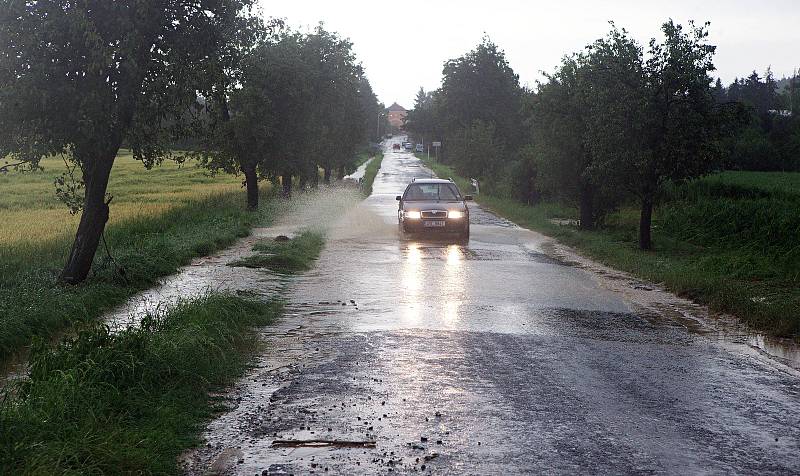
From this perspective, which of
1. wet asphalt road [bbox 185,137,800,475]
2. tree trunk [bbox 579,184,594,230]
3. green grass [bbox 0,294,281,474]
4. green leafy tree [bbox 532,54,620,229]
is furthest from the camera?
tree trunk [bbox 579,184,594,230]

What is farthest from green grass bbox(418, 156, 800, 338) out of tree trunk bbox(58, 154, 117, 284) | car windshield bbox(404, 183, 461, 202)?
tree trunk bbox(58, 154, 117, 284)

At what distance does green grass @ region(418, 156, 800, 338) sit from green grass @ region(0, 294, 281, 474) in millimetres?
7387

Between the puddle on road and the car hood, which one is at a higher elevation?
the car hood

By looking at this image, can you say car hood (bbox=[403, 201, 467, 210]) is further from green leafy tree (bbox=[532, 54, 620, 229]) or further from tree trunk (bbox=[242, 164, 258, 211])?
tree trunk (bbox=[242, 164, 258, 211])

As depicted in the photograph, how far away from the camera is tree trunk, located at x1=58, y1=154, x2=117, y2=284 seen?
1314 centimetres

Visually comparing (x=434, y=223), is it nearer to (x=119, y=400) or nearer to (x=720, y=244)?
(x=720, y=244)

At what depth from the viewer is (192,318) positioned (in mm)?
9617

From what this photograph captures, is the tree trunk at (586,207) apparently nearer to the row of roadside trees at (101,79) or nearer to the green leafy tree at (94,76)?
the row of roadside trees at (101,79)

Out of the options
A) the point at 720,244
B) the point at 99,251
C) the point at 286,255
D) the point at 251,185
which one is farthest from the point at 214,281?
the point at 251,185

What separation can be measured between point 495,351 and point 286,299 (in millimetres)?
4807

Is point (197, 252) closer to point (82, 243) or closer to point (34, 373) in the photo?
point (82, 243)

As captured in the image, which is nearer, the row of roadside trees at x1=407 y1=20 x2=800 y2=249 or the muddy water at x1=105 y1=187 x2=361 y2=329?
the muddy water at x1=105 y1=187 x2=361 y2=329

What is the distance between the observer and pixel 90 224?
524 inches

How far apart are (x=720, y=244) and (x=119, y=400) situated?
18.6 metres
